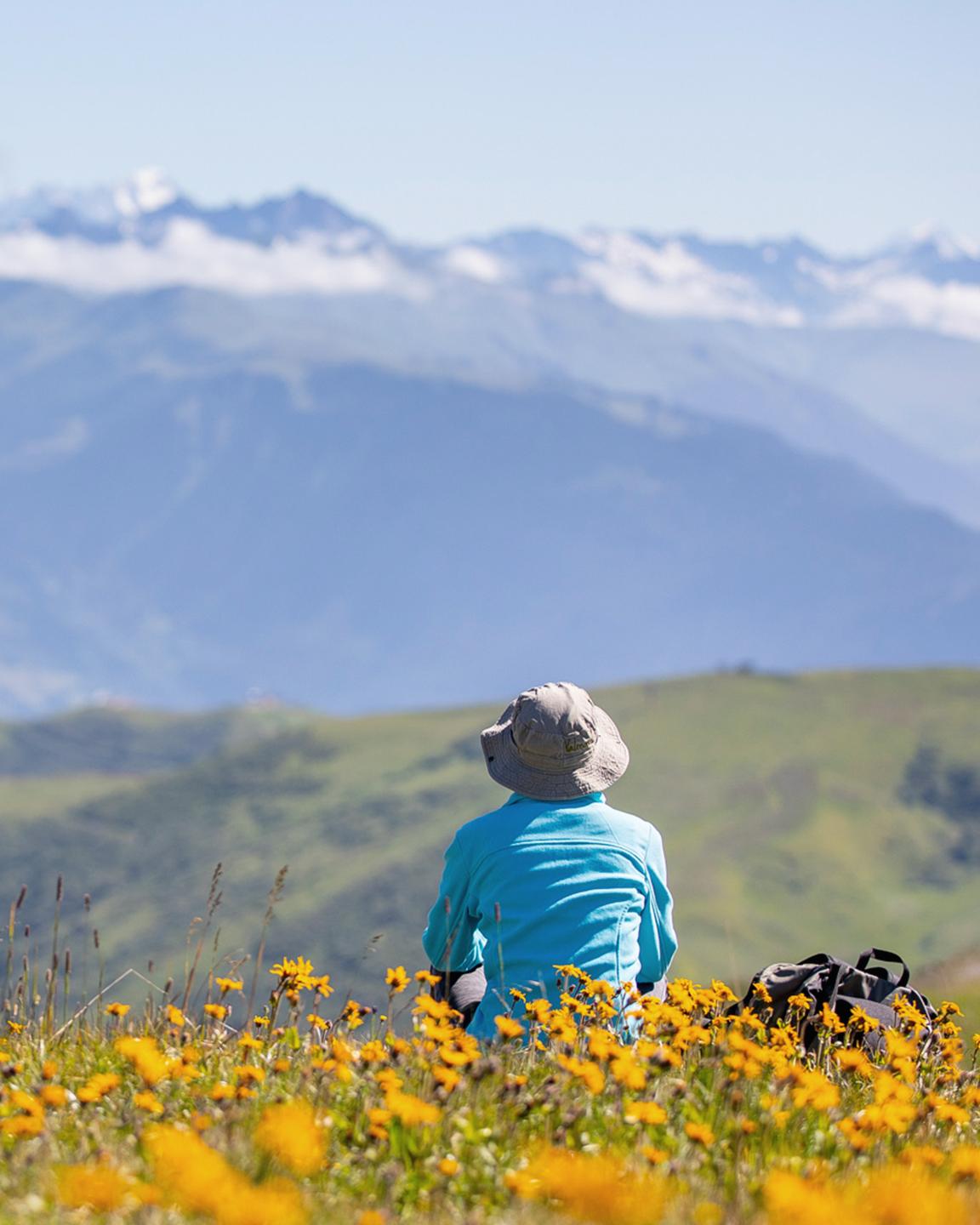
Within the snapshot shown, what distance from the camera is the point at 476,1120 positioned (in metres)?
4.33

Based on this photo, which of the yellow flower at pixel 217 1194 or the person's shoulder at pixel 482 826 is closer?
the yellow flower at pixel 217 1194

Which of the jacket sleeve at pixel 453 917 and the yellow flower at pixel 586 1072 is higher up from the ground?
the yellow flower at pixel 586 1072

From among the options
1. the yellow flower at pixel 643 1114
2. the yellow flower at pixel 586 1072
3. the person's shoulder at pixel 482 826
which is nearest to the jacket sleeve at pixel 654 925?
the person's shoulder at pixel 482 826

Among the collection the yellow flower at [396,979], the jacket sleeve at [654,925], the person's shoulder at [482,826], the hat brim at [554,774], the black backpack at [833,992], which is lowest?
the black backpack at [833,992]

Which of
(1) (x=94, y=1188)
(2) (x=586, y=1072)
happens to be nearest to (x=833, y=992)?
(2) (x=586, y=1072)

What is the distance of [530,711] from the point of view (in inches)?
255

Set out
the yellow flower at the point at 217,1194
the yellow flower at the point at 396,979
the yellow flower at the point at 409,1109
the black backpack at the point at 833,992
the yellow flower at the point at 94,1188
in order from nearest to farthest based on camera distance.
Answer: the yellow flower at the point at 217,1194 → the yellow flower at the point at 94,1188 → the yellow flower at the point at 409,1109 → the yellow flower at the point at 396,979 → the black backpack at the point at 833,992

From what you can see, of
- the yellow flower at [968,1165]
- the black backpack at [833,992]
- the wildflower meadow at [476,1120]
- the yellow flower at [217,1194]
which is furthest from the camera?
the black backpack at [833,992]

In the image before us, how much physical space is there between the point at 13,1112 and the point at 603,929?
109 inches

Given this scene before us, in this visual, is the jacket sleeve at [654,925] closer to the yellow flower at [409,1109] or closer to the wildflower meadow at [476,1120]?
the wildflower meadow at [476,1120]

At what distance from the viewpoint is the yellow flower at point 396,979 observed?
476 centimetres

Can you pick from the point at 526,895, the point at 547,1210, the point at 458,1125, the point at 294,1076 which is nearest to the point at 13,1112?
the point at 294,1076

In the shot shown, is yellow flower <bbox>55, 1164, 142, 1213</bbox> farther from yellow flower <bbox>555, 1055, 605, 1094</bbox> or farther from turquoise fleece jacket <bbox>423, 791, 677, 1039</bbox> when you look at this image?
turquoise fleece jacket <bbox>423, 791, 677, 1039</bbox>

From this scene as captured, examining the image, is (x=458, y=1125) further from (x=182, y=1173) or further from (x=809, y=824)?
(x=809, y=824)
